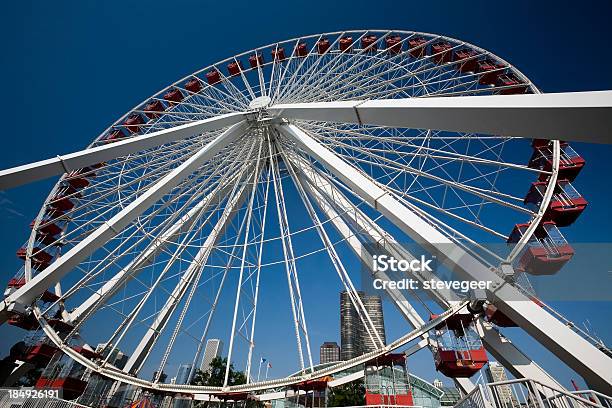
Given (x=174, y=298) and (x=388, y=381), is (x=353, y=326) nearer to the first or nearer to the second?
(x=174, y=298)

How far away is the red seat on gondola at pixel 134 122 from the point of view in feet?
60.6

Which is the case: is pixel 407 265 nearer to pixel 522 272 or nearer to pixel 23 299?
pixel 522 272

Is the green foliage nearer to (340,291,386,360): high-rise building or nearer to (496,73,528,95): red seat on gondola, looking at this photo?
(496,73,528,95): red seat on gondola

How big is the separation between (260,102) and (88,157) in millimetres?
7620

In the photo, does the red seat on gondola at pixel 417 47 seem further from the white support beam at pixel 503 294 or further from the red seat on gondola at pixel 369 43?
the white support beam at pixel 503 294

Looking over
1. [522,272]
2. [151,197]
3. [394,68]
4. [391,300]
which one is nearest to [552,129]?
[522,272]

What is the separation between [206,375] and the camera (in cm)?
3472

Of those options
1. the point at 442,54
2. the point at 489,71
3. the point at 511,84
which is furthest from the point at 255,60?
the point at 511,84

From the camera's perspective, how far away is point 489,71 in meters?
15.0

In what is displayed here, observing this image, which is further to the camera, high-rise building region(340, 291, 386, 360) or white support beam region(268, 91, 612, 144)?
high-rise building region(340, 291, 386, 360)

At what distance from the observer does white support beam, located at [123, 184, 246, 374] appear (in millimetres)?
13680

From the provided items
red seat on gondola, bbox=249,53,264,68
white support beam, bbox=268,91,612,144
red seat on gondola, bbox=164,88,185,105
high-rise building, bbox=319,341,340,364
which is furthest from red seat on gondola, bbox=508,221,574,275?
high-rise building, bbox=319,341,340,364

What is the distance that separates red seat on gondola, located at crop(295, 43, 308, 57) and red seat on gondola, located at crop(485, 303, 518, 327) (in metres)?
16.6

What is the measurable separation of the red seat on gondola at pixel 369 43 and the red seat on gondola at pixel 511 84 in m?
6.69
